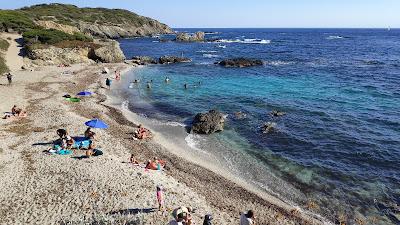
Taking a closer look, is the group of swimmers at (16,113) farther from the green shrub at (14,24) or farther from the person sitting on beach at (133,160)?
the green shrub at (14,24)

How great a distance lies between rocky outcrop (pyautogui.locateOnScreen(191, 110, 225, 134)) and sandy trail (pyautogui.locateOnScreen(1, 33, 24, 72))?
3645 centimetres

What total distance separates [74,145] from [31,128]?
6544mm

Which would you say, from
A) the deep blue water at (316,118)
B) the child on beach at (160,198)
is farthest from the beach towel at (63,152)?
the deep blue water at (316,118)

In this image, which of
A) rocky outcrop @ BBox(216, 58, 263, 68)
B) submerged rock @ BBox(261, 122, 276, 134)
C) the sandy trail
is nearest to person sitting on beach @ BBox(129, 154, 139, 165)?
submerged rock @ BBox(261, 122, 276, 134)

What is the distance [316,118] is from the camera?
3600 cm

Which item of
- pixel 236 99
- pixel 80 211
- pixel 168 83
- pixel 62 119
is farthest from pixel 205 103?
pixel 80 211

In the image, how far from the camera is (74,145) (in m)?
25.0

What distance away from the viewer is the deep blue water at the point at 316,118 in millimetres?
22578

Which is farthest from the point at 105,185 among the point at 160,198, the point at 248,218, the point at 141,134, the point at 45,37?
the point at 45,37

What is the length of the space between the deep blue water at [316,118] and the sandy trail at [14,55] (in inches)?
753

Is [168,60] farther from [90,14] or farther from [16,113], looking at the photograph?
[90,14]

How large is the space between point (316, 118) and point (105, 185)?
23729 millimetres

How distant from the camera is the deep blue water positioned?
2258 cm

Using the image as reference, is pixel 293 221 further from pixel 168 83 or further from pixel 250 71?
pixel 250 71
